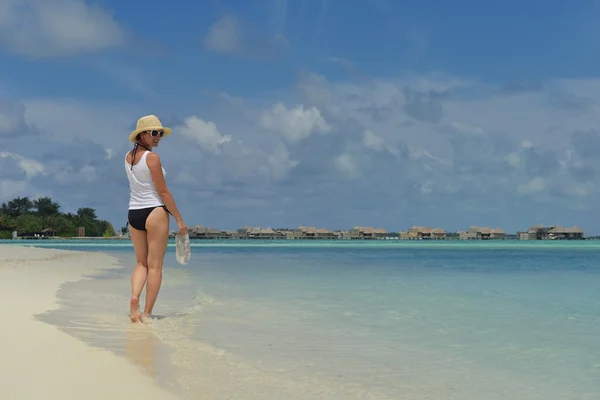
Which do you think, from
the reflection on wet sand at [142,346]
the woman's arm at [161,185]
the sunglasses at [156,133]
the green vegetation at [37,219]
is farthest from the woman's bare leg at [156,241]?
the green vegetation at [37,219]

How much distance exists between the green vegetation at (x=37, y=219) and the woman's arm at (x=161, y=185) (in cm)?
11103

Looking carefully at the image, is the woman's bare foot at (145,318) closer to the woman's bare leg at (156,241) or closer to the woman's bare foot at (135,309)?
the woman's bare foot at (135,309)

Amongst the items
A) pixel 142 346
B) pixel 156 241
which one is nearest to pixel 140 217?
pixel 156 241

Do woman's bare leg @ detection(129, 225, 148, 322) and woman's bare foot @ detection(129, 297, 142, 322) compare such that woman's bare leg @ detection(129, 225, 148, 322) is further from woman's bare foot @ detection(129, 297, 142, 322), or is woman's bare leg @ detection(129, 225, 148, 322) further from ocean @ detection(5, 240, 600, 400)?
ocean @ detection(5, 240, 600, 400)

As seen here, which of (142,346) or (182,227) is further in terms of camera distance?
(182,227)

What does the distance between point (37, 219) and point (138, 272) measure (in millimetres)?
114342

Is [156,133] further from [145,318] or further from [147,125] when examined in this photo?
[145,318]

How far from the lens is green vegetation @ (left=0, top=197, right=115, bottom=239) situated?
107688mm

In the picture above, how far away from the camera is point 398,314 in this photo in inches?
296

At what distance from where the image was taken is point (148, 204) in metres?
6.00

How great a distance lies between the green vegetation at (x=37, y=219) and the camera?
10769 centimetres

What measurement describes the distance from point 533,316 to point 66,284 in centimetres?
723

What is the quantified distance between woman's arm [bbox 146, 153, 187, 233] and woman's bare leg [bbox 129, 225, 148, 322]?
0.46m

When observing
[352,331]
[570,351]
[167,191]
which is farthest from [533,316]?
[167,191]
